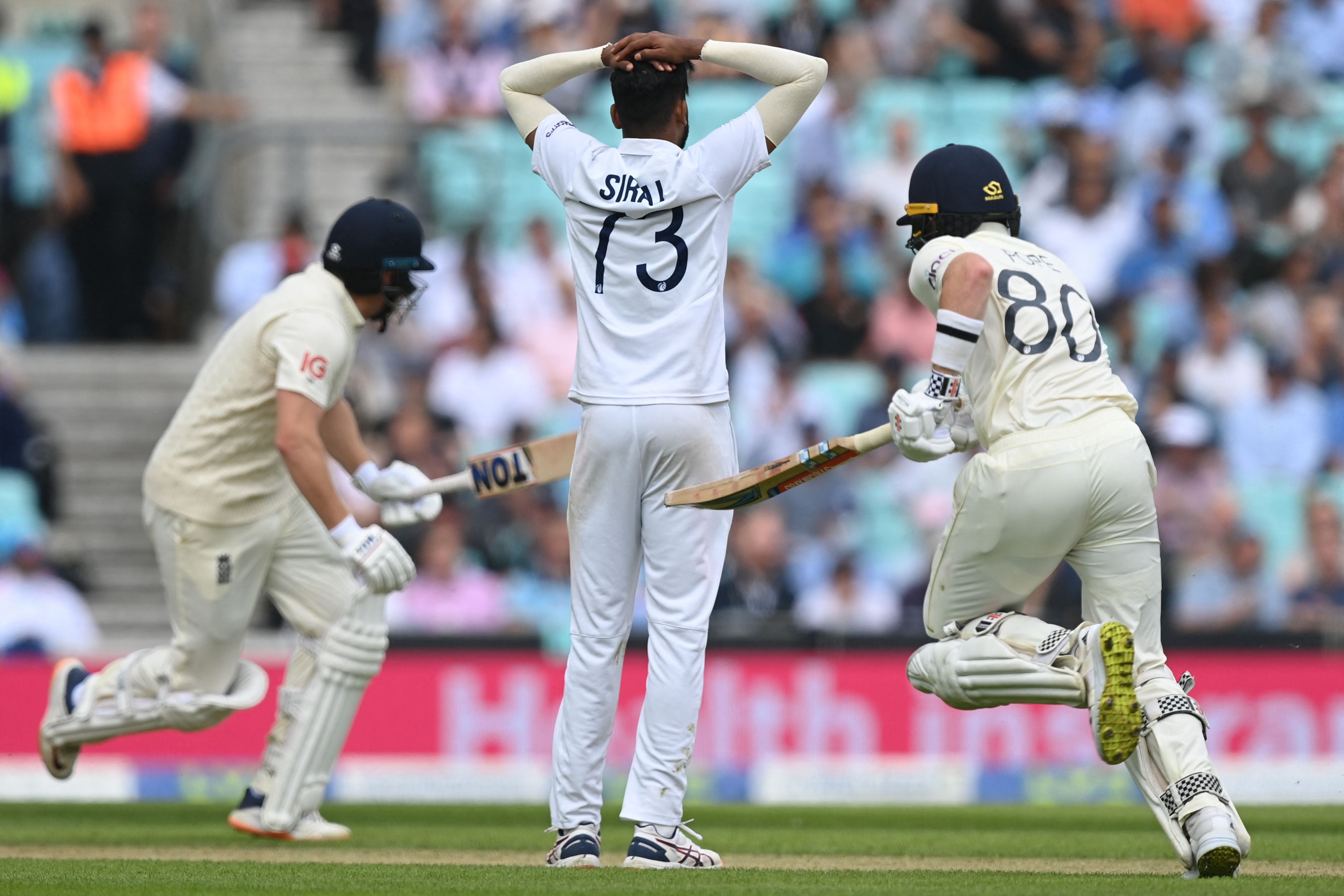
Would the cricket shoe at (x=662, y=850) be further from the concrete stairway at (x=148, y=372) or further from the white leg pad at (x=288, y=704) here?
the concrete stairway at (x=148, y=372)

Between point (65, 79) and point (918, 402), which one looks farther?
point (65, 79)

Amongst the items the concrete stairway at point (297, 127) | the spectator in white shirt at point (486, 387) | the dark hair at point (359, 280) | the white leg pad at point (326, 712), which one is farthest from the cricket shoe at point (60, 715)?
the concrete stairway at point (297, 127)

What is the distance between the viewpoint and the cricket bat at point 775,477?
543 centimetres

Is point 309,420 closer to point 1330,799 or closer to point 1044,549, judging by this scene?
point 1044,549

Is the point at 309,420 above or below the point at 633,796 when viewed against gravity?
above

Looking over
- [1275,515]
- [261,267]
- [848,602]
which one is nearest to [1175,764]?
[848,602]

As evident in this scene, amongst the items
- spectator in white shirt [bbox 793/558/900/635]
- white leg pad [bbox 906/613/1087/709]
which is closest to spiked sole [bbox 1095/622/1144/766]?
white leg pad [bbox 906/613/1087/709]

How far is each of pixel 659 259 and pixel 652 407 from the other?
1.39ft

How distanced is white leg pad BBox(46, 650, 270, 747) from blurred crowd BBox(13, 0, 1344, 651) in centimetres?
270

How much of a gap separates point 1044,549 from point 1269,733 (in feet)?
15.0

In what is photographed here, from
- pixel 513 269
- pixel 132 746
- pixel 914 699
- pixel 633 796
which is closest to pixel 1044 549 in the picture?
pixel 633 796

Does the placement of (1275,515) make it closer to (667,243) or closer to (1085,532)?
(1085,532)

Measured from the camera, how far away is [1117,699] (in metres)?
5.14

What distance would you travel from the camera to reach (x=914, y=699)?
Answer: 9.59m
